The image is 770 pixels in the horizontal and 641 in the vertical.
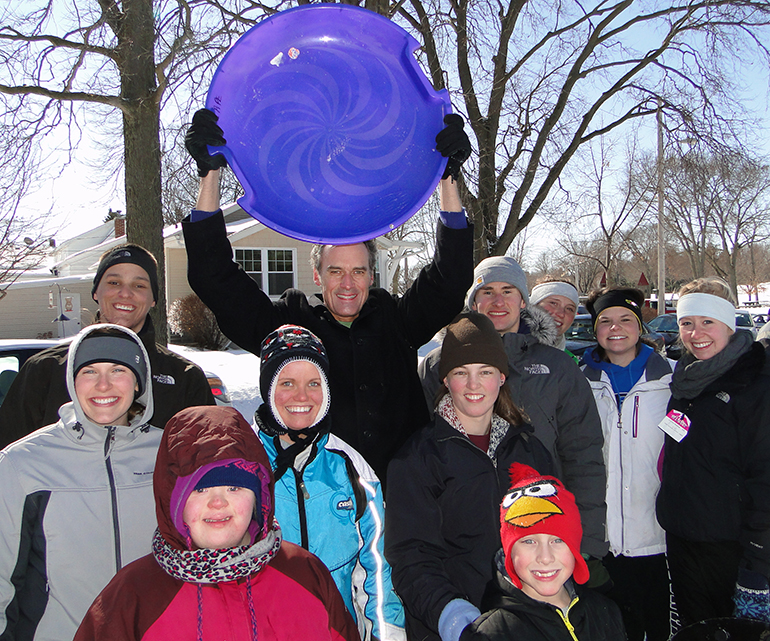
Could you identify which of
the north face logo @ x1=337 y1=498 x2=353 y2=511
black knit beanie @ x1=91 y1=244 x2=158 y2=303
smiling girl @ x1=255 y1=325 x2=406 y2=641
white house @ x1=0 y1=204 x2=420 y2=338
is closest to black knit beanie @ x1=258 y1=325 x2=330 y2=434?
smiling girl @ x1=255 y1=325 x2=406 y2=641

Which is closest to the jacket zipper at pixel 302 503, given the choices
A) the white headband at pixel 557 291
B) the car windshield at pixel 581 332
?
the white headband at pixel 557 291

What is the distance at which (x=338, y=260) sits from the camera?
2314mm

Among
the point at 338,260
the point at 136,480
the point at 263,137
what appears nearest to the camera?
the point at 136,480

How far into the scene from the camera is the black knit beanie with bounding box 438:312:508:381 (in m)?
2.13

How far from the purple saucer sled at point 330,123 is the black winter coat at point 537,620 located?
1.29 meters

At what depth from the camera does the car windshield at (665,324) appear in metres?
14.5

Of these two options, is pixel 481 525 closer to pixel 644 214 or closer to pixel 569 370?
pixel 569 370

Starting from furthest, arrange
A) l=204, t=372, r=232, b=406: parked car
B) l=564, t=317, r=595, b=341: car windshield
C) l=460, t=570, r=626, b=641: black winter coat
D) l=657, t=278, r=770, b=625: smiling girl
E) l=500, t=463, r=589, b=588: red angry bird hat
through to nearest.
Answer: l=564, t=317, r=595, b=341: car windshield
l=204, t=372, r=232, b=406: parked car
l=657, t=278, r=770, b=625: smiling girl
l=500, t=463, r=589, b=588: red angry bird hat
l=460, t=570, r=626, b=641: black winter coat

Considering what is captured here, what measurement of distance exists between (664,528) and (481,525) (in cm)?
125

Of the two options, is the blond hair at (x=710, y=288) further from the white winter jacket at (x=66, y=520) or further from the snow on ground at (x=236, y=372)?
the snow on ground at (x=236, y=372)

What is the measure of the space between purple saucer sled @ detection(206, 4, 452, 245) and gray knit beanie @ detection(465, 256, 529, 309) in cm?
76

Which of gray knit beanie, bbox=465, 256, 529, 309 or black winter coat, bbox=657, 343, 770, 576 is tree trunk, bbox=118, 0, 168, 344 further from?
black winter coat, bbox=657, 343, 770, 576

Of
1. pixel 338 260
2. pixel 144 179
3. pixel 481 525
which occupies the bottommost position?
pixel 481 525

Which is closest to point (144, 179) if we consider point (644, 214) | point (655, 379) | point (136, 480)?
point (136, 480)
